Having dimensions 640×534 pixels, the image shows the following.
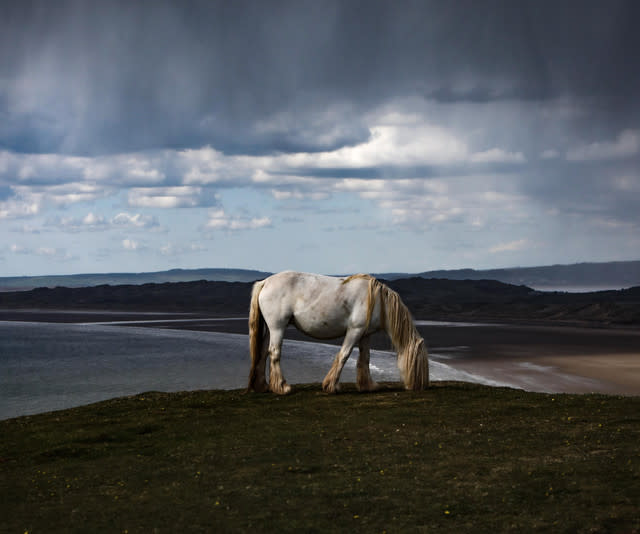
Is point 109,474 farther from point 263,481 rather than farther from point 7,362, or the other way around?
point 7,362

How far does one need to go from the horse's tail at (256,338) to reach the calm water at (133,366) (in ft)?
29.5

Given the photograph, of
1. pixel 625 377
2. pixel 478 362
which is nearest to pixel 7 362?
pixel 478 362

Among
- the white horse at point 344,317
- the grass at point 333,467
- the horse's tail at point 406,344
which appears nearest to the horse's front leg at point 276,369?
the white horse at point 344,317

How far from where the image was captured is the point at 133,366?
97.8 feet

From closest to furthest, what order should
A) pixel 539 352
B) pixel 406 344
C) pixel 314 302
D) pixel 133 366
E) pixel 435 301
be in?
pixel 406 344 → pixel 314 302 → pixel 133 366 → pixel 539 352 → pixel 435 301

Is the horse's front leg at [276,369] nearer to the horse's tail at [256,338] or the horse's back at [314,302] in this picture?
the horse's back at [314,302]

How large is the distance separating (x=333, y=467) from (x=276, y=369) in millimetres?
5108

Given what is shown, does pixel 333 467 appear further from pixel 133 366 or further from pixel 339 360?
pixel 133 366

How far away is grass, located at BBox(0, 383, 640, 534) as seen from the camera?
6176mm

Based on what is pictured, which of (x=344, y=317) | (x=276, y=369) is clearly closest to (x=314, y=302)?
(x=344, y=317)

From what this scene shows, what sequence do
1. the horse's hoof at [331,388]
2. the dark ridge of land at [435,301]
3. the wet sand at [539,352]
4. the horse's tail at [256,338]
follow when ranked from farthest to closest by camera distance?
the dark ridge of land at [435,301] → the wet sand at [539,352] → the horse's tail at [256,338] → the horse's hoof at [331,388]

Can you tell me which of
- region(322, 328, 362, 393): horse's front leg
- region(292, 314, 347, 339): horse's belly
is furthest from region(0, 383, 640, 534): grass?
region(292, 314, 347, 339): horse's belly

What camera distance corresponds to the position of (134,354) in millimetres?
34406

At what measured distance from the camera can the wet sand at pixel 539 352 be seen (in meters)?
22.8
